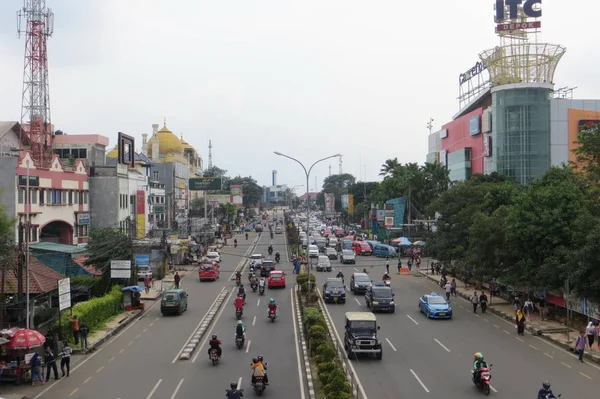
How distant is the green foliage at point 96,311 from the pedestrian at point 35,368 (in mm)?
4892

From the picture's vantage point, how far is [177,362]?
2333 cm

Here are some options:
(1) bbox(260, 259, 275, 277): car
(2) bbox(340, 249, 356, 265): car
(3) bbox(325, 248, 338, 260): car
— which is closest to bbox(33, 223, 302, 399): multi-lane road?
(1) bbox(260, 259, 275, 277): car

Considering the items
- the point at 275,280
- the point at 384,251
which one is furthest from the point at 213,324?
the point at 384,251

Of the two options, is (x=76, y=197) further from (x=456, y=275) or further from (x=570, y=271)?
(x=570, y=271)

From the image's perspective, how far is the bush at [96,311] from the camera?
85.7ft

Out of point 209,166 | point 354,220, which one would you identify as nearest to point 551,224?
point 354,220

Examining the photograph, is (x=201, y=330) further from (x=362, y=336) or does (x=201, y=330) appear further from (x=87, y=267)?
(x=87, y=267)

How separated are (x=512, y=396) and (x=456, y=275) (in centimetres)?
3390

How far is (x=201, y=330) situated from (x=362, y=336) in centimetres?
891

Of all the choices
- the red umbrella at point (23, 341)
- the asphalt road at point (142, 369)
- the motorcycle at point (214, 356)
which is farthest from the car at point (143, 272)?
the red umbrella at point (23, 341)

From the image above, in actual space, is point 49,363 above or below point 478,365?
below

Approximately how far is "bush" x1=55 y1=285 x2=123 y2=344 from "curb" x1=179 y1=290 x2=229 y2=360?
4917mm

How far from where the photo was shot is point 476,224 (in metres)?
37.6

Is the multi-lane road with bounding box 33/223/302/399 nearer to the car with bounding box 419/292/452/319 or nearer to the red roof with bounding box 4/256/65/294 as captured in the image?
the red roof with bounding box 4/256/65/294
